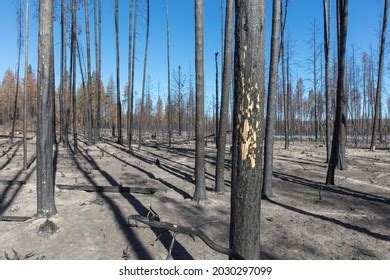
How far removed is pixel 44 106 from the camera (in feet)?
19.4

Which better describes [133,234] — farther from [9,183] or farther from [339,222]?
[9,183]

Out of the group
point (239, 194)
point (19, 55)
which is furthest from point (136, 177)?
point (19, 55)

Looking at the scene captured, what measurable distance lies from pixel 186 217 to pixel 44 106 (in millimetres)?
3148

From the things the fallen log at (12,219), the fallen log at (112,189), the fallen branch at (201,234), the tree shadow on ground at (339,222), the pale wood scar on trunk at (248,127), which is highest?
the pale wood scar on trunk at (248,127)

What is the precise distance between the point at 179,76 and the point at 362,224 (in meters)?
28.9

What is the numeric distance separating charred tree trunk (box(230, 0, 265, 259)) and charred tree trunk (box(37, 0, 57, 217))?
4395 millimetres

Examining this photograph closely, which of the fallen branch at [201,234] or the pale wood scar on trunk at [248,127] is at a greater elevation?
the pale wood scar on trunk at [248,127]

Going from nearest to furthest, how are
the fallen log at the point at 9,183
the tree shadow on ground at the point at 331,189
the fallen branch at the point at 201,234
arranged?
the fallen branch at the point at 201,234
the tree shadow on ground at the point at 331,189
the fallen log at the point at 9,183

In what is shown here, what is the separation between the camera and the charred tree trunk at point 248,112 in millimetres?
2490

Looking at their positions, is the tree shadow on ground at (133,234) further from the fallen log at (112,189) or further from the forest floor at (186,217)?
the fallen log at (112,189)

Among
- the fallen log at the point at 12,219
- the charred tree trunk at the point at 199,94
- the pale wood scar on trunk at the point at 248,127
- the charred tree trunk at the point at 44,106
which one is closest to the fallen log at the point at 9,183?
the fallen log at the point at 12,219

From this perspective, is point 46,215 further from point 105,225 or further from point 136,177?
point 136,177

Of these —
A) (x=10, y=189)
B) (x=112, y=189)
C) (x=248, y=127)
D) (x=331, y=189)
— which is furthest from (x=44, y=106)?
(x=331, y=189)

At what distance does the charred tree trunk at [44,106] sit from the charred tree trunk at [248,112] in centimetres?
440
